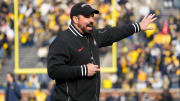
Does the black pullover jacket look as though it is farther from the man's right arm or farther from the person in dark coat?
the person in dark coat

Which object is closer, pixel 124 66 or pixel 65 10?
pixel 124 66

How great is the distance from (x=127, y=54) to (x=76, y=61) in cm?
761

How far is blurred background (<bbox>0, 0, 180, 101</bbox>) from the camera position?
11227 mm

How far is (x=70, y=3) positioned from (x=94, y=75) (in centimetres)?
846

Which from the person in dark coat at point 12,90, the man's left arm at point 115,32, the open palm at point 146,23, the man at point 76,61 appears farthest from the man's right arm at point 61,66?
the person in dark coat at point 12,90

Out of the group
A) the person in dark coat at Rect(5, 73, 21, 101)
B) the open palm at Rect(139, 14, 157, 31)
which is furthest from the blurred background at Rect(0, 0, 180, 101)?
the open palm at Rect(139, 14, 157, 31)

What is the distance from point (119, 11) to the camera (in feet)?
38.9

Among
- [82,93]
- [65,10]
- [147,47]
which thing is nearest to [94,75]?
[82,93]

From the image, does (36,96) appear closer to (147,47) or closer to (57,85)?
(147,47)

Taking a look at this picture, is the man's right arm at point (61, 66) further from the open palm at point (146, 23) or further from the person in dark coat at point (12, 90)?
the person in dark coat at point (12, 90)

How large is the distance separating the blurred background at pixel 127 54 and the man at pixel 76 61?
7150mm

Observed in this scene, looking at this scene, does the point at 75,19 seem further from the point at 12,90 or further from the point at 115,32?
the point at 12,90

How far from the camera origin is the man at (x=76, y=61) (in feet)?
12.7

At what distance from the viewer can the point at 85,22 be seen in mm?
3969
